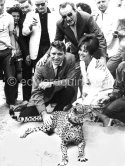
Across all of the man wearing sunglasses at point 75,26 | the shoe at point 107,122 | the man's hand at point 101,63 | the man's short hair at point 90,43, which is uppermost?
the man wearing sunglasses at point 75,26

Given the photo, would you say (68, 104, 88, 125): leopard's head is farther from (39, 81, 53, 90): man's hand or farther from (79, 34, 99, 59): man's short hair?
(79, 34, 99, 59): man's short hair

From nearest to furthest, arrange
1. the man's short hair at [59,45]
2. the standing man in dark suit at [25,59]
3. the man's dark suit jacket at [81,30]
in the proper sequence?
the man's short hair at [59,45], the man's dark suit jacket at [81,30], the standing man in dark suit at [25,59]

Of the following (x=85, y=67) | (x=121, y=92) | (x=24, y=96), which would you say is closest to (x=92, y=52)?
(x=85, y=67)

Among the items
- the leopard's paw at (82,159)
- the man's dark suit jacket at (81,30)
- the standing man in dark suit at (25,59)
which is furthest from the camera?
the standing man in dark suit at (25,59)

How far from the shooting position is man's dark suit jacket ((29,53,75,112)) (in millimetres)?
4406

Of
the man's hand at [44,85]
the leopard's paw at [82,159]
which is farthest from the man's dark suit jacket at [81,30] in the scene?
the leopard's paw at [82,159]

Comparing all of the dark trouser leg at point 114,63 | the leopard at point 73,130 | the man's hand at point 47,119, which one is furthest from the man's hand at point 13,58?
the dark trouser leg at point 114,63

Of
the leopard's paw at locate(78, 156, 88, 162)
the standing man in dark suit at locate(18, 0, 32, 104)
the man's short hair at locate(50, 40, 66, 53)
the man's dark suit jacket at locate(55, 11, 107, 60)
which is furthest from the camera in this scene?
the standing man in dark suit at locate(18, 0, 32, 104)

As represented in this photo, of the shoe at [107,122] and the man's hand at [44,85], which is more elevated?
the man's hand at [44,85]

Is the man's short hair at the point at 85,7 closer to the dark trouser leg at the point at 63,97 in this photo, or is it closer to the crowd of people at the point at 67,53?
the crowd of people at the point at 67,53

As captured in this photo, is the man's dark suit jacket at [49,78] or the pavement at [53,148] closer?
the pavement at [53,148]

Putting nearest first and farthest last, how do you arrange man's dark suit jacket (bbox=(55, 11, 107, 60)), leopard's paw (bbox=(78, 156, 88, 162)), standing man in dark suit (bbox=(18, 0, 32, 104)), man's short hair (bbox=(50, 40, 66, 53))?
leopard's paw (bbox=(78, 156, 88, 162))
man's short hair (bbox=(50, 40, 66, 53))
man's dark suit jacket (bbox=(55, 11, 107, 60))
standing man in dark suit (bbox=(18, 0, 32, 104))

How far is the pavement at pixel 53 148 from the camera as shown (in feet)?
13.9

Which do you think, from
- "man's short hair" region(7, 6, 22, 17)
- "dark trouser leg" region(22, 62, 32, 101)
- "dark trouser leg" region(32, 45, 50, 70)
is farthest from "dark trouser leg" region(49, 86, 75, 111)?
"man's short hair" region(7, 6, 22, 17)
